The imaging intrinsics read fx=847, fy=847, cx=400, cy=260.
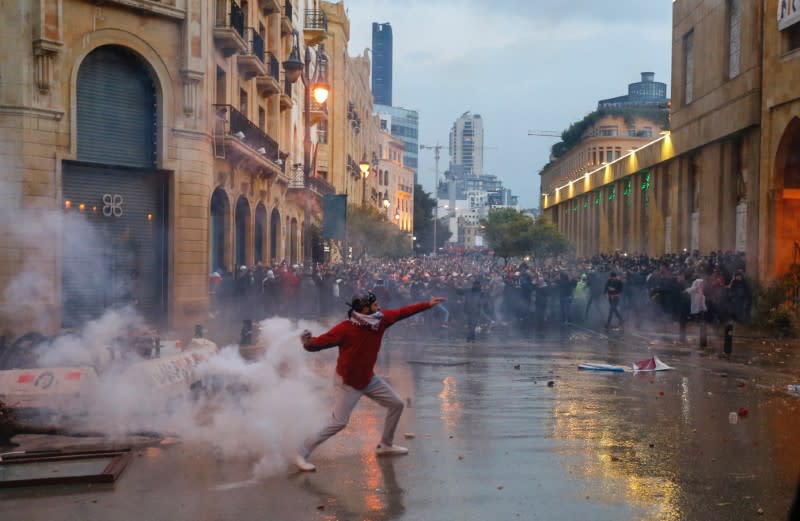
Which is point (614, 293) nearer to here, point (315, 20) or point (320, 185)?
point (315, 20)

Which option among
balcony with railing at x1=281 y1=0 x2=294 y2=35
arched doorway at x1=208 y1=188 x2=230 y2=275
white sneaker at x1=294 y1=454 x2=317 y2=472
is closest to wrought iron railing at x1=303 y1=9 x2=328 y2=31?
balcony with railing at x1=281 y1=0 x2=294 y2=35

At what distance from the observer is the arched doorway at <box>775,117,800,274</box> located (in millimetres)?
25375

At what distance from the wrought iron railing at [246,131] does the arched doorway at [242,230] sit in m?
2.09

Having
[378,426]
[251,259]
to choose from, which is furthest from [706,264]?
[378,426]

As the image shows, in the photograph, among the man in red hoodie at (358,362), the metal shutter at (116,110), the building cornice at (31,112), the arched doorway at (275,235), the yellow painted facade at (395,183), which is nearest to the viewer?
the man in red hoodie at (358,362)

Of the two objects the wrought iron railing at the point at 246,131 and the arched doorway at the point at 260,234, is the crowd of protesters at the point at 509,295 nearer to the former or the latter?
the wrought iron railing at the point at 246,131

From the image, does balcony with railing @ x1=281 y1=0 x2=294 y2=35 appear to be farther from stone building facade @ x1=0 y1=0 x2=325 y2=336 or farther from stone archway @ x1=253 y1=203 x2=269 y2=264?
stone building facade @ x1=0 y1=0 x2=325 y2=336

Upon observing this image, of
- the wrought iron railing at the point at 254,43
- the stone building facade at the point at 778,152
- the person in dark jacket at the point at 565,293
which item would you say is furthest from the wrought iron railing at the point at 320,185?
the stone building facade at the point at 778,152

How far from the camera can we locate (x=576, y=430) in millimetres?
9680

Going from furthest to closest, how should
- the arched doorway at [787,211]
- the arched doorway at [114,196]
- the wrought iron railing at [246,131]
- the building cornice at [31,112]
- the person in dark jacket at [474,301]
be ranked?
the wrought iron railing at [246,131], the arched doorway at [787,211], the person in dark jacket at [474,301], the arched doorway at [114,196], the building cornice at [31,112]

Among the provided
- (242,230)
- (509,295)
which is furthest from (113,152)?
(509,295)

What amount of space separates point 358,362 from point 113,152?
1511cm

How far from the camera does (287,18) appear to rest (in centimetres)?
3591

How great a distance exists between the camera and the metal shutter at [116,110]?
2055 centimetres
